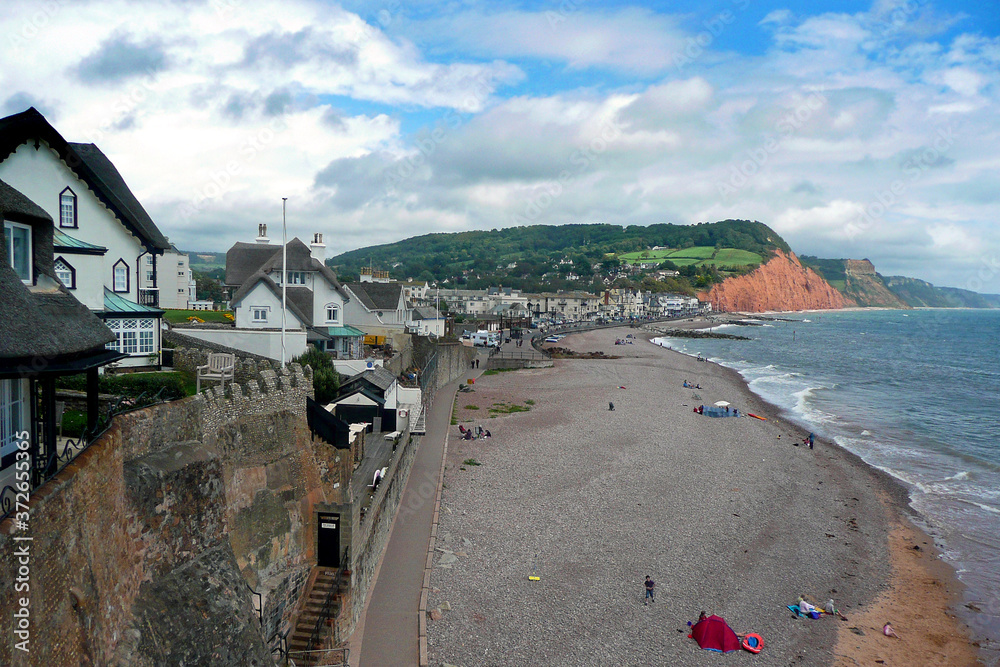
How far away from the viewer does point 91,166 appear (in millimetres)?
18203

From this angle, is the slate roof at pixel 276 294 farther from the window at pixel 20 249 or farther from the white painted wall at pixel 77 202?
the window at pixel 20 249

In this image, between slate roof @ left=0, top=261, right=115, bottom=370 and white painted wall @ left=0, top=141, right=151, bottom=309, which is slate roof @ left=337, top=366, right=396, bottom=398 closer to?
white painted wall @ left=0, top=141, right=151, bottom=309

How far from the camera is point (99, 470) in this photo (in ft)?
21.6

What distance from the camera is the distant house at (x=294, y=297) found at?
25984mm

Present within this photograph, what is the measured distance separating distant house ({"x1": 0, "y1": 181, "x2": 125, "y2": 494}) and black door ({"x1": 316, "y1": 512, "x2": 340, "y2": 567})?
479cm

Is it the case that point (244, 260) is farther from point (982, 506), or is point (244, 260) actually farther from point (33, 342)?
point (982, 506)

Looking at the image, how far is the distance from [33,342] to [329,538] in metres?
6.76

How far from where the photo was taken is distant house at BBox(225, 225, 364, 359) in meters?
26.0

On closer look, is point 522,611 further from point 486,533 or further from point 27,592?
point 27,592

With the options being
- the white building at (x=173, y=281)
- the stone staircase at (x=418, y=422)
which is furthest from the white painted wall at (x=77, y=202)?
the white building at (x=173, y=281)

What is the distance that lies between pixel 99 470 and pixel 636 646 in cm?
1150

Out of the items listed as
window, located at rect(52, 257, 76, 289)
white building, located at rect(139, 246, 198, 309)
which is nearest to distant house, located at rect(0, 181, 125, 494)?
window, located at rect(52, 257, 76, 289)

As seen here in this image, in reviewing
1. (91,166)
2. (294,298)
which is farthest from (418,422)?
(91,166)

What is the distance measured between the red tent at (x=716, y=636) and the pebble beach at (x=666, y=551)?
0.83 feet
